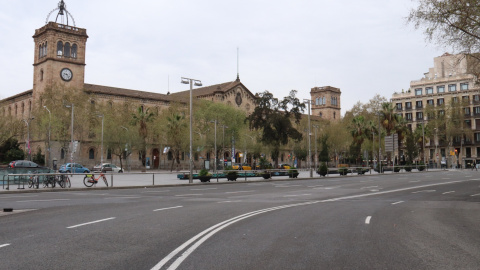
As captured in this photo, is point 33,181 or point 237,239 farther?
point 33,181

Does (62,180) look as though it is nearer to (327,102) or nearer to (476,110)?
(476,110)

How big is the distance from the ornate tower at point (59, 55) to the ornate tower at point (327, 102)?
7971 centimetres

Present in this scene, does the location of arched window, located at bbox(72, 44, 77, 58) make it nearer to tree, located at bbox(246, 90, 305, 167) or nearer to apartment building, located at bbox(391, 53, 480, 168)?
tree, located at bbox(246, 90, 305, 167)

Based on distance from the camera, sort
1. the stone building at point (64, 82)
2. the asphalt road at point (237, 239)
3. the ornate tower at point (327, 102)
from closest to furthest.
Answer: the asphalt road at point (237, 239) → the stone building at point (64, 82) → the ornate tower at point (327, 102)

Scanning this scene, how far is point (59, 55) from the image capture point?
76.0 meters

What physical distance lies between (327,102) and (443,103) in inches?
1731

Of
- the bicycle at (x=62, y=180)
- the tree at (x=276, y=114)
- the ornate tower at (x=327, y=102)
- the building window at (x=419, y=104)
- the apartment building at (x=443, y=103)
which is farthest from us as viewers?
the ornate tower at (x=327, y=102)

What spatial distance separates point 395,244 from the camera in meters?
7.95

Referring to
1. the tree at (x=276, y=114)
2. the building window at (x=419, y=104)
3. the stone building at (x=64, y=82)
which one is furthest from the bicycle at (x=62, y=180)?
the building window at (x=419, y=104)

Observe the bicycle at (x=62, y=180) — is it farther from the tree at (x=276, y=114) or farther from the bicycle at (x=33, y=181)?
the tree at (x=276, y=114)

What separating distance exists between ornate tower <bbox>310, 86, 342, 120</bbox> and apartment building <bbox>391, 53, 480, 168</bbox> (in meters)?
22.2

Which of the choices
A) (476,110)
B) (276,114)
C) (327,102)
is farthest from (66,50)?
(476,110)

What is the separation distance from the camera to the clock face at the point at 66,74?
76000 millimetres

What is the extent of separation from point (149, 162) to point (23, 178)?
201 feet
